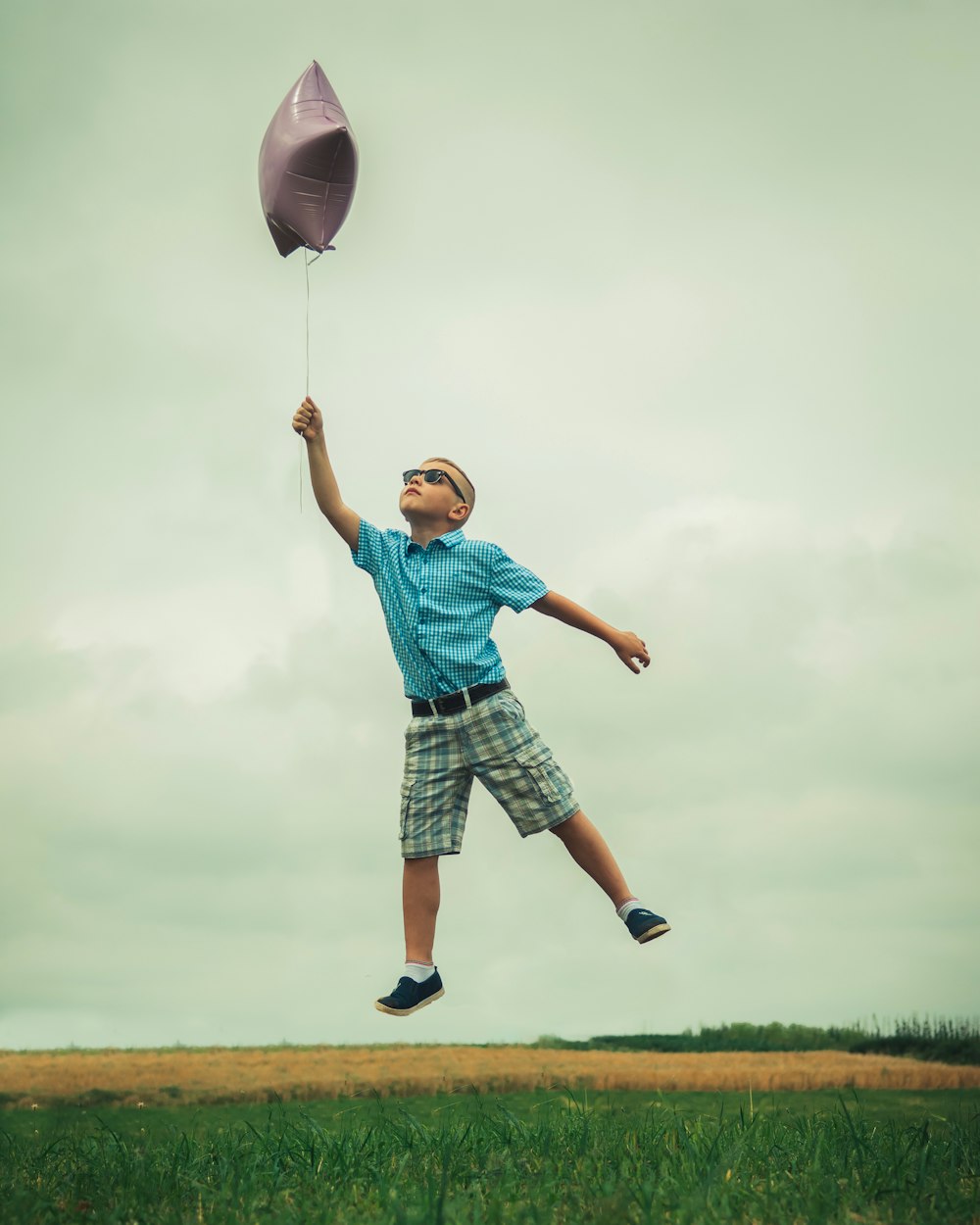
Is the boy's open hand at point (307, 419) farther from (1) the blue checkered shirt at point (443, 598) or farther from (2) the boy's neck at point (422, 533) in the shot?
(2) the boy's neck at point (422, 533)

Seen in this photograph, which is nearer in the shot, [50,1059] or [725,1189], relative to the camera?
[725,1189]

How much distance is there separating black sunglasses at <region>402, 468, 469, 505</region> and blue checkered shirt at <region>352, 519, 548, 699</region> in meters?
0.23

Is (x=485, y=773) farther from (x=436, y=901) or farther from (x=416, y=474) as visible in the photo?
(x=416, y=474)

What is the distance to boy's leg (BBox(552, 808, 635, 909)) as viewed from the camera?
18.2ft

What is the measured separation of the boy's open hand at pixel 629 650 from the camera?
5.59 m

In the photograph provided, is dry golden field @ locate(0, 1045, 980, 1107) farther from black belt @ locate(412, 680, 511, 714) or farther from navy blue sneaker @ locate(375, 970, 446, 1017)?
black belt @ locate(412, 680, 511, 714)

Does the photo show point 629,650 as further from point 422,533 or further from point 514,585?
point 422,533

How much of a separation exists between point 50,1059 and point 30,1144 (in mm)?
6807

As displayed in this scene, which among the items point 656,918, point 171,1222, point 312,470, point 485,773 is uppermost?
point 312,470

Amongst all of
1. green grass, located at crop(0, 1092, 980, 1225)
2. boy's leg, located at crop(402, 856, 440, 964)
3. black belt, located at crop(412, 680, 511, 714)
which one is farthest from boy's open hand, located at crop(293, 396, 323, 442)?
green grass, located at crop(0, 1092, 980, 1225)

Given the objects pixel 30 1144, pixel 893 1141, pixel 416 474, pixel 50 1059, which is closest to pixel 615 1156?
pixel 893 1141

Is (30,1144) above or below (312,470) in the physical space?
below

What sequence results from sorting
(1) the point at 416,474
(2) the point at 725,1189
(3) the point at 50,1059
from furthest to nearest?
1. (3) the point at 50,1059
2. (1) the point at 416,474
3. (2) the point at 725,1189

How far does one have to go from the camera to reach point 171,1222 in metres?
3.78
